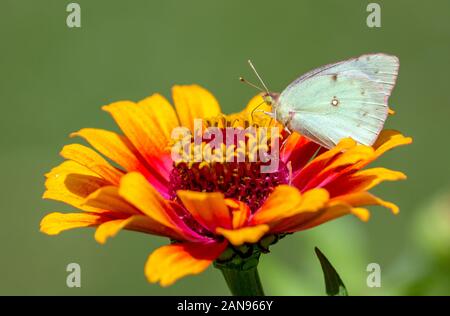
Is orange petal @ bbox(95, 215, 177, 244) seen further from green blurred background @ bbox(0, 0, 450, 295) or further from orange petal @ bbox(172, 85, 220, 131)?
green blurred background @ bbox(0, 0, 450, 295)

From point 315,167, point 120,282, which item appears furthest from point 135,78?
point 315,167

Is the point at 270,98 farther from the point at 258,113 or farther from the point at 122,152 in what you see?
the point at 122,152

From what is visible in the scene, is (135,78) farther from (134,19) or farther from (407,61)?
(407,61)

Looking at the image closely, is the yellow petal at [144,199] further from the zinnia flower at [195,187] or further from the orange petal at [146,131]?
the orange petal at [146,131]

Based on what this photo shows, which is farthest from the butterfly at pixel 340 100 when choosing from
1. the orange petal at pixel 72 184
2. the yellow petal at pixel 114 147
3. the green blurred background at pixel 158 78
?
the green blurred background at pixel 158 78

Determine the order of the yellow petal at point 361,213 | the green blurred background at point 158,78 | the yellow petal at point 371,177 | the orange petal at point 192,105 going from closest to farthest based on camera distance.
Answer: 1. the yellow petal at point 361,213
2. the yellow petal at point 371,177
3. the orange petal at point 192,105
4. the green blurred background at point 158,78

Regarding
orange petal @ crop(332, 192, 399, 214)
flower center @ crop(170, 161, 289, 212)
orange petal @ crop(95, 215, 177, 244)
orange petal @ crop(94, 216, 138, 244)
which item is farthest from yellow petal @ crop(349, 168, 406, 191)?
orange petal @ crop(94, 216, 138, 244)
